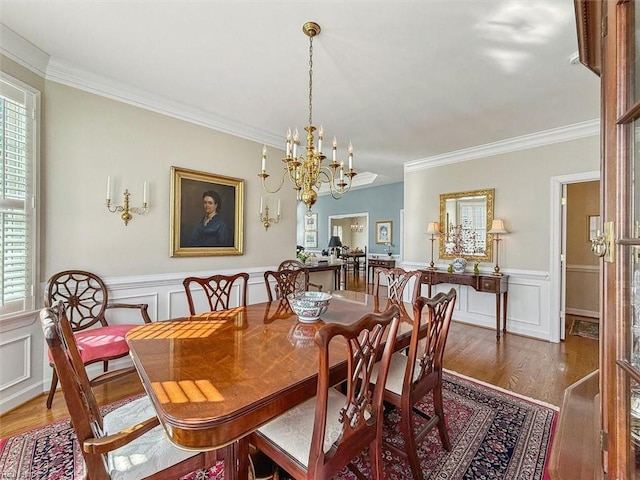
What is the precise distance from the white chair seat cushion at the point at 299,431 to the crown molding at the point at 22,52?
308cm

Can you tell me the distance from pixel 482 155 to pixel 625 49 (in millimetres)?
4175

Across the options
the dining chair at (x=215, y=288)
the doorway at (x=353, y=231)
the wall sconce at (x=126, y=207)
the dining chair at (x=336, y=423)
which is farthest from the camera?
the doorway at (x=353, y=231)

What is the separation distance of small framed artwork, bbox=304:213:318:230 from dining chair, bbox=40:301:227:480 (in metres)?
8.70

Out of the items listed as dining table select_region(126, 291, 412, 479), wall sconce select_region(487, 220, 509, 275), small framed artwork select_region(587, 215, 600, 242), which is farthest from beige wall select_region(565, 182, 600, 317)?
dining table select_region(126, 291, 412, 479)

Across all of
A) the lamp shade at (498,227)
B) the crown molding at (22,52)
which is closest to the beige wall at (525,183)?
the lamp shade at (498,227)

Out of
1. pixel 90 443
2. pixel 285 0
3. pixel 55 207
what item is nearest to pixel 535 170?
pixel 285 0

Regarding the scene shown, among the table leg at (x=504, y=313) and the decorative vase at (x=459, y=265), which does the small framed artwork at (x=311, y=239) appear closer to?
the decorative vase at (x=459, y=265)

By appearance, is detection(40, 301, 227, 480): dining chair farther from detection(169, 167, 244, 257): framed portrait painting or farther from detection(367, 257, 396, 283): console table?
detection(367, 257, 396, 283): console table

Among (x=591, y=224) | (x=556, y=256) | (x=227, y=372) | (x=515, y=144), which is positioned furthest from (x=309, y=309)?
(x=591, y=224)

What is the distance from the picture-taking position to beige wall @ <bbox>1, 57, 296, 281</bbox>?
243cm

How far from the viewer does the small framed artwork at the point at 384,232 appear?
25.1 feet

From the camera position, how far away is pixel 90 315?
2.56 metres

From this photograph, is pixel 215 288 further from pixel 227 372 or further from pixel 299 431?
pixel 299 431

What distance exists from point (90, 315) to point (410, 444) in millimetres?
2723
